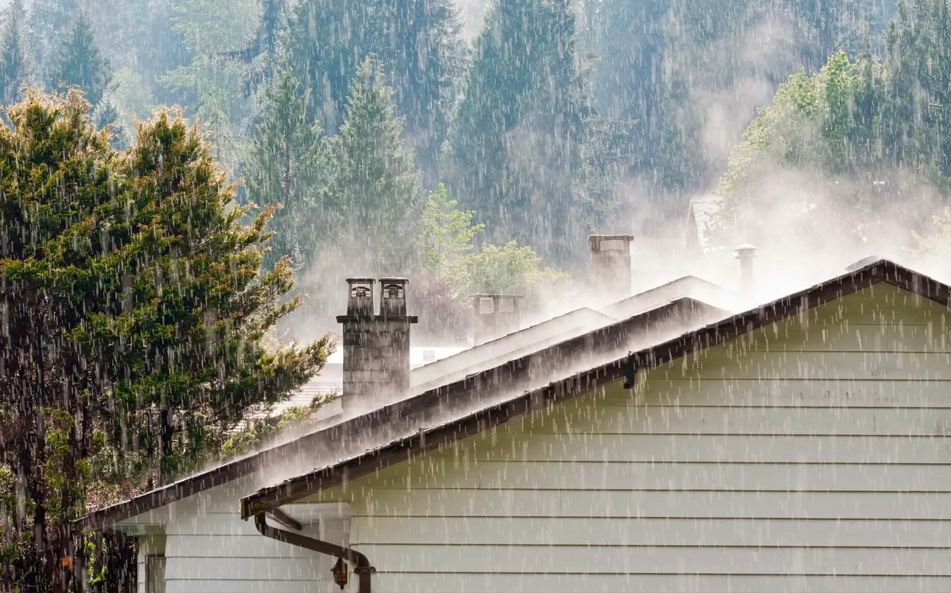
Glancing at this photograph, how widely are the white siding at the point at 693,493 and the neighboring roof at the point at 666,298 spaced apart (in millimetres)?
6263

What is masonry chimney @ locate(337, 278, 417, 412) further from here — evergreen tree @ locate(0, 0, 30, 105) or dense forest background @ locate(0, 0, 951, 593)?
evergreen tree @ locate(0, 0, 30, 105)

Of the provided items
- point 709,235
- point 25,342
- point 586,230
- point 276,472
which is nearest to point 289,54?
point 586,230

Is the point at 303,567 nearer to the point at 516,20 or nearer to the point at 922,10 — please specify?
the point at 922,10

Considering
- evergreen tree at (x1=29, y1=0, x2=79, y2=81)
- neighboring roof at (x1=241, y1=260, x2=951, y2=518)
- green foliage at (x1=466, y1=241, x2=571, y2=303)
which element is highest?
evergreen tree at (x1=29, y1=0, x2=79, y2=81)

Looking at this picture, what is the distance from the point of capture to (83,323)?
1580 cm

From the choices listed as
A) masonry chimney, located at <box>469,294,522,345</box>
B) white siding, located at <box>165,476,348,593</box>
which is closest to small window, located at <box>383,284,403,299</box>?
white siding, located at <box>165,476,348,593</box>

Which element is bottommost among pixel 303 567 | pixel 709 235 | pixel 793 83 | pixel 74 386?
pixel 303 567

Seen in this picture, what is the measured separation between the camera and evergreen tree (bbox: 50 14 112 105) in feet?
259

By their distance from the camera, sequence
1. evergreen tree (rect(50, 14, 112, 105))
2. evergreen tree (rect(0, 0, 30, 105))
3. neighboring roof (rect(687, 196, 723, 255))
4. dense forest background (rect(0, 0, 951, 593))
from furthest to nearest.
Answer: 1. evergreen tree (rect(50, 14, 112, 105))
2. evergreen tree (rect(0, 0, 30, 105))
3. neighboring roof (rect(687, 196, 723, 255))
4. dense forest background (rect(0, 0, 951, 593))

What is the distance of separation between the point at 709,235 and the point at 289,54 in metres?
29.4

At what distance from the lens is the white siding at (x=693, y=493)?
20.4ft

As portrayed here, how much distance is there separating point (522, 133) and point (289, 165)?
19.3 meters

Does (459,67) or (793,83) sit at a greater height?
(459,67)

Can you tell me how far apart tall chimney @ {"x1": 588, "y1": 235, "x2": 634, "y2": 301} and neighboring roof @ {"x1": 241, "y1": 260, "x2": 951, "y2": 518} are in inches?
400
